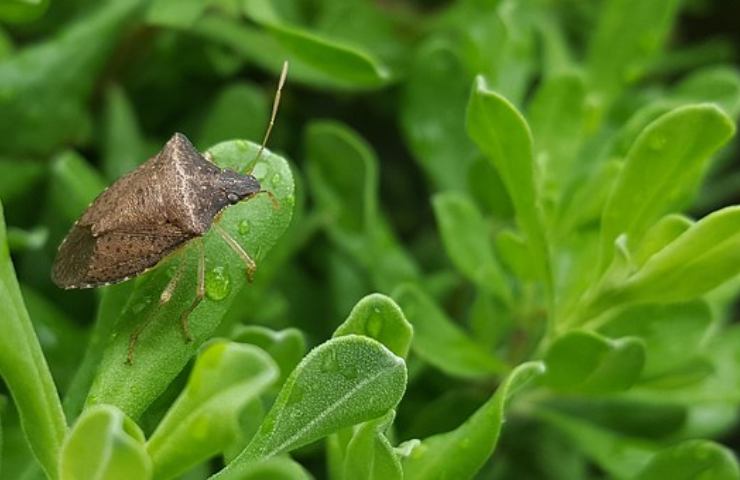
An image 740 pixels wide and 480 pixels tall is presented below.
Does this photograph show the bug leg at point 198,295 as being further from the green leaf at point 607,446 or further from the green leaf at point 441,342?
the green leaf at point 607,446

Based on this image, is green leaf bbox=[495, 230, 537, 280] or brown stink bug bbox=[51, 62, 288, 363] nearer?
brown stink bug bbox=[51, 62, 288, 363]

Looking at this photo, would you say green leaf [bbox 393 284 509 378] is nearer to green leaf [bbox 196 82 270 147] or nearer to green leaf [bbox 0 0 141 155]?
green leaf [bbox 196 82 270 147]

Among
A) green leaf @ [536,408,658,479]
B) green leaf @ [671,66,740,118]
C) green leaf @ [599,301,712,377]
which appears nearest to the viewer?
green leaf @ [599,301,712,377]

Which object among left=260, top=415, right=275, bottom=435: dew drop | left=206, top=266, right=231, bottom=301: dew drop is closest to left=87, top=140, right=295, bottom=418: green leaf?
left=206, top=266, right=231, bottom=301: dew drop

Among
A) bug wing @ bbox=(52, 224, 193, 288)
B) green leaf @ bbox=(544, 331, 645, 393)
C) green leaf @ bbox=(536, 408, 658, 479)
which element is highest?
bug wing @ bbox=(52, 224, 193, 288)

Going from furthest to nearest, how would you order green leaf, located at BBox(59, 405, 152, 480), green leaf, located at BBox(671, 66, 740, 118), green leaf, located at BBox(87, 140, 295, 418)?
green leaf, located at BBox(671, 66, 740, 118) → green leaf, located at BBox(87, 140, 295, 418) → green leaf, located at BBox(59, 405, 152, 480)

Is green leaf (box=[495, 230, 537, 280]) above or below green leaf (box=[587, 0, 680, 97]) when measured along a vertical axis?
below

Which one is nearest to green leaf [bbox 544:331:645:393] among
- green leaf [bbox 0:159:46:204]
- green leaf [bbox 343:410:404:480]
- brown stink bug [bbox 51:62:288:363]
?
green leaf [bbox 343:410:404:480]

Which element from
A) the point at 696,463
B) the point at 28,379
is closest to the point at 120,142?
the point at 28,379
